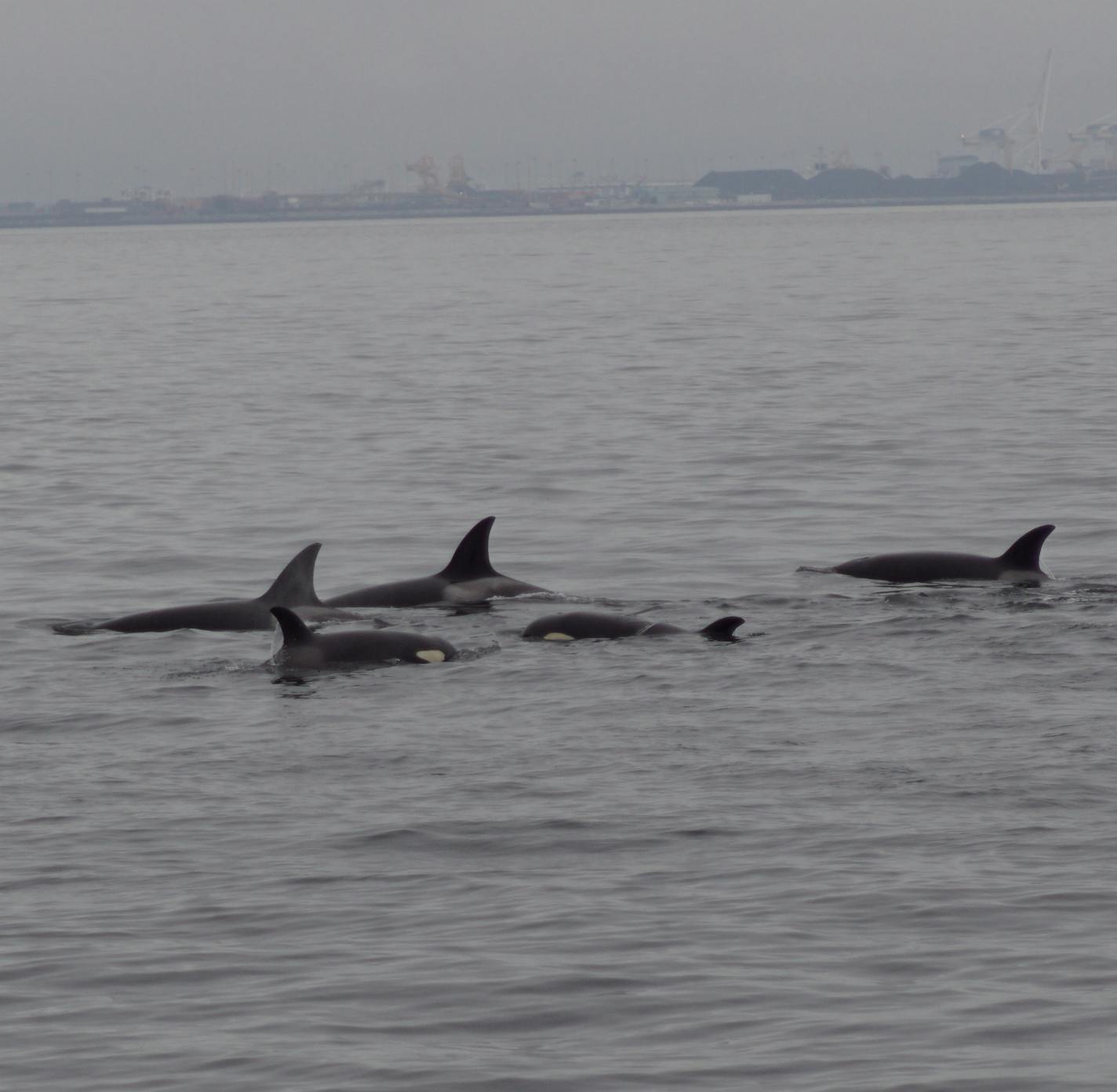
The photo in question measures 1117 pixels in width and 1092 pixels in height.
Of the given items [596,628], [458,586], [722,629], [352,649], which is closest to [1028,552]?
[722,629]

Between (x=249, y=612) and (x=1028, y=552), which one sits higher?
(x=1028, y=552)

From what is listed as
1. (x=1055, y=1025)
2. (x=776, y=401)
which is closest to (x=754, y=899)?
(x=1055, y=1025)

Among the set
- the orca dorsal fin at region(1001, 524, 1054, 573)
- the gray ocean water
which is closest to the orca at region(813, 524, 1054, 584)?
the orca dorsal fin at region(1001, 524, 1054, 573)

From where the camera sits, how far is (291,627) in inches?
576

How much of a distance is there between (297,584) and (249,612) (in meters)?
0.42

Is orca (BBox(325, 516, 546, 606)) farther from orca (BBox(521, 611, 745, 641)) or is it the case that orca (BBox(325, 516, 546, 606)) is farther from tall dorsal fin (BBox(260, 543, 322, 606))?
orca (BBox(521, 611, 745, 641))

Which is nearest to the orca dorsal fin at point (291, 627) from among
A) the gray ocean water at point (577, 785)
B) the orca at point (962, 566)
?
the gray ocean water at point (577, 785)

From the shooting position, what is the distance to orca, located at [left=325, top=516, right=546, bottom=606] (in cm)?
1753

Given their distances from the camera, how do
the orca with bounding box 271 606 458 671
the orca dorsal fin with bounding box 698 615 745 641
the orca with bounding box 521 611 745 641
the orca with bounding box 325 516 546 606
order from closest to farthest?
the orca with bounding box 271 606 458 671, the orca dorsal fin with bounding box 698 615 745 641, the orca with bounding box 521 611 745 641, the orca with bounding box 325 516 546 606

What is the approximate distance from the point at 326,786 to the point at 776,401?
27.0 metres

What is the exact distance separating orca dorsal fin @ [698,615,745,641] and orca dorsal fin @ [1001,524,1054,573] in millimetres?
3057

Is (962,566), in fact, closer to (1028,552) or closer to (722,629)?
(1028,552)

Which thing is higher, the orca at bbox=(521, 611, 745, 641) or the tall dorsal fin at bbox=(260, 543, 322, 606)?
the tall dorsal fin at bbox=(260, 543, 322, 606)

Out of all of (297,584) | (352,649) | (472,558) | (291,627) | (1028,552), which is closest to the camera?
(291,627)
